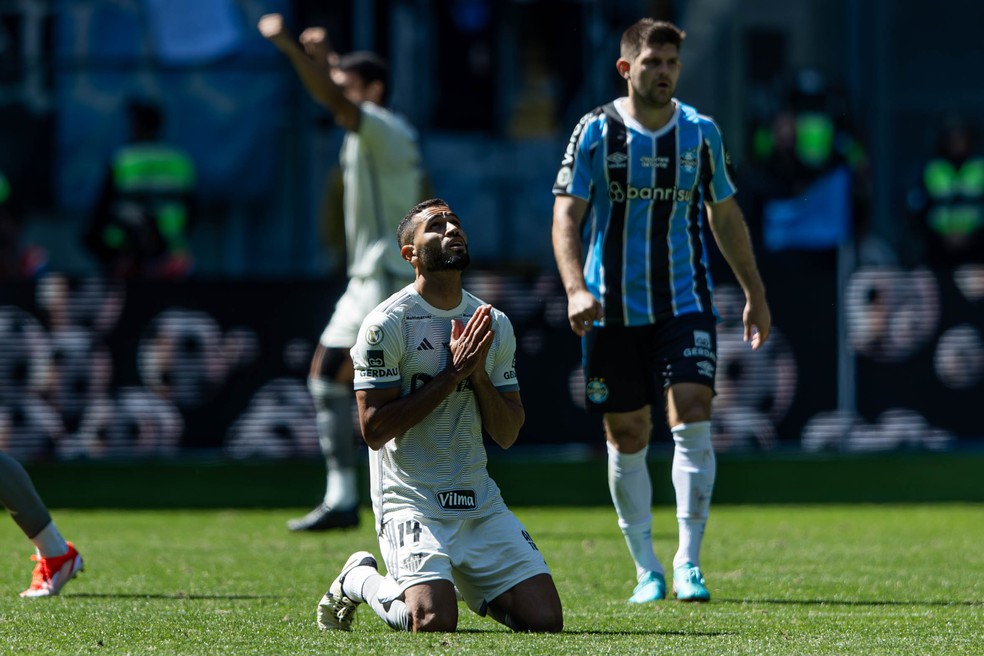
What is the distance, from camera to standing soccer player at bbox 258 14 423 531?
931 cm

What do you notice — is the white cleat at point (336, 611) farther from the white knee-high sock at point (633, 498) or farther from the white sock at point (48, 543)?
the white knee-high sock at point (633, 498)

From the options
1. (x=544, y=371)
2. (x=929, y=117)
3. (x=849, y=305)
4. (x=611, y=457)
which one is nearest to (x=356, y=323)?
(x=611, y=457)

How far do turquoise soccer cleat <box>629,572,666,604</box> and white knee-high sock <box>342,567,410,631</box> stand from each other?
1.19 meters

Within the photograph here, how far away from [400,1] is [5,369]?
6301 millimetres

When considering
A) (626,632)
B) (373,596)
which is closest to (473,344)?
(373,596)

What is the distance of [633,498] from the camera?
720cm

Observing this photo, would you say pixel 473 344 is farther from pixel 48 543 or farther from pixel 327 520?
pixel 327 520

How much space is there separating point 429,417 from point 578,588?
4.79 feet

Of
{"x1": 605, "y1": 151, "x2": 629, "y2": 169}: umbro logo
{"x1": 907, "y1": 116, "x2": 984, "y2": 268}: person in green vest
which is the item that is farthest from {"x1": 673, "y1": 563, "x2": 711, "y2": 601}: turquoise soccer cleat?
{"x1": 907, "y1": 116, "x2": 984, "y2": 268}: person in green vest

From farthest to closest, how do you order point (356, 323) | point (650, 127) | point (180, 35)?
point (180, 35) < point (356, 323) < point (650, 127)

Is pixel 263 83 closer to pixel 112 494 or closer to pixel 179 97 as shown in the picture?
pixel 179 97

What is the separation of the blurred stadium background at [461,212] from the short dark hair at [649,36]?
181 inches

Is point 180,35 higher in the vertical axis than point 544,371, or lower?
higher

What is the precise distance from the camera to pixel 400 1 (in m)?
17.0
